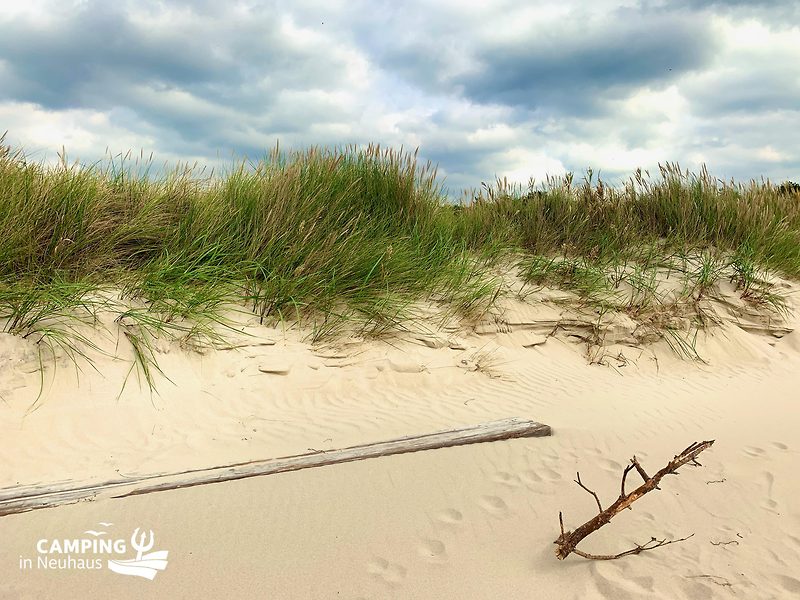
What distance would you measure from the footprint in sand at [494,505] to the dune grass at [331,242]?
2.93 metres

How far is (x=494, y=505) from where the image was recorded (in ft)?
10.0

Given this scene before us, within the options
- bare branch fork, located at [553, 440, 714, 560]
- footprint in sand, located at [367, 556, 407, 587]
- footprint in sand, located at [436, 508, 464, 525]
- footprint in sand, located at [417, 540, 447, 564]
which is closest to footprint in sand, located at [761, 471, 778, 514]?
bare branch fork, located at [553, 440, 714, 560]

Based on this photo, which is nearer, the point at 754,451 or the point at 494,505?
the point at 494,505

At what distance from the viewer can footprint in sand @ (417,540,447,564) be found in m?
2.53

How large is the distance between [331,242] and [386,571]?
164 inches

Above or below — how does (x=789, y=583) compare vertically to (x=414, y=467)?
below

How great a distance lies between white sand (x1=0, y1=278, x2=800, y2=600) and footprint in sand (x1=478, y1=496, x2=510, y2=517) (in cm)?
2

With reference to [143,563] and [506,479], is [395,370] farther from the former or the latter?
[143,563]

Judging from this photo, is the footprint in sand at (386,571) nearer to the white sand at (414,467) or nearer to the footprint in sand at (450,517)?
the white sand at (414,467)

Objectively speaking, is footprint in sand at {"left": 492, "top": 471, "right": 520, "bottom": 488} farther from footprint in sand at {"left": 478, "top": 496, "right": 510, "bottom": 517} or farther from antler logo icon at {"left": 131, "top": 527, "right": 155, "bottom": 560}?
antler logo icon at {"left": 131, "top": 527, "right": 155, "bottom": 560}

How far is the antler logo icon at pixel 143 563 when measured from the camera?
2.52 meters

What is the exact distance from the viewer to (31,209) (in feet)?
16.5

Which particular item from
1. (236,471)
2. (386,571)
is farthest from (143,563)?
(386,571)

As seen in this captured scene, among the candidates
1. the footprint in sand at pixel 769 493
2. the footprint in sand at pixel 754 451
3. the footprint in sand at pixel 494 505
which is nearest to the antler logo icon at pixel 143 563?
→ the footprint in sand at pixel 494 505
